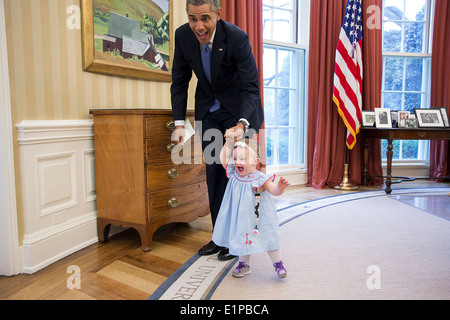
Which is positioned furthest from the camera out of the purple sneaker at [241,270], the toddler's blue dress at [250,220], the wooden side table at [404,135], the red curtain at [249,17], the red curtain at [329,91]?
the red curtain at [329,91]

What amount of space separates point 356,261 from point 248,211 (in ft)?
2.55

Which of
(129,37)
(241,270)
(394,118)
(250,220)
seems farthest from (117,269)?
(394,118)

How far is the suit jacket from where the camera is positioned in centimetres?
181

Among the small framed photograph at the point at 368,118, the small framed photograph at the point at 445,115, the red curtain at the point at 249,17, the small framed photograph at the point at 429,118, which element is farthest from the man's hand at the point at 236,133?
the small framed photograph at the point at 445,115

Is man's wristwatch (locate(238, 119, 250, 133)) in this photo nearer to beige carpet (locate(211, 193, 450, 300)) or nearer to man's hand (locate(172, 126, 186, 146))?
man's hand (locate(172, 126, 186, 146))

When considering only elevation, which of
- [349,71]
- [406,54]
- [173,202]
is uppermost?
[406,54]

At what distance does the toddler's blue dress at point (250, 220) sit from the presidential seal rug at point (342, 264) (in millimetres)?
192

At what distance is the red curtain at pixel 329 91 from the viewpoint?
4250 mm

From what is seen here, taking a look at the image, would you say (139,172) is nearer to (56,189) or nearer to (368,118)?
(56,189)

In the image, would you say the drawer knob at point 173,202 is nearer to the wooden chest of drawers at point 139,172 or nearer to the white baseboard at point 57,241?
the wooden chest of drawers at point 139,172

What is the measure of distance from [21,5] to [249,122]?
1.33 meters

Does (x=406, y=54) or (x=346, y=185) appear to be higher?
(x=406, y=54)

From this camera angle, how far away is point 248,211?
5.28 feet
